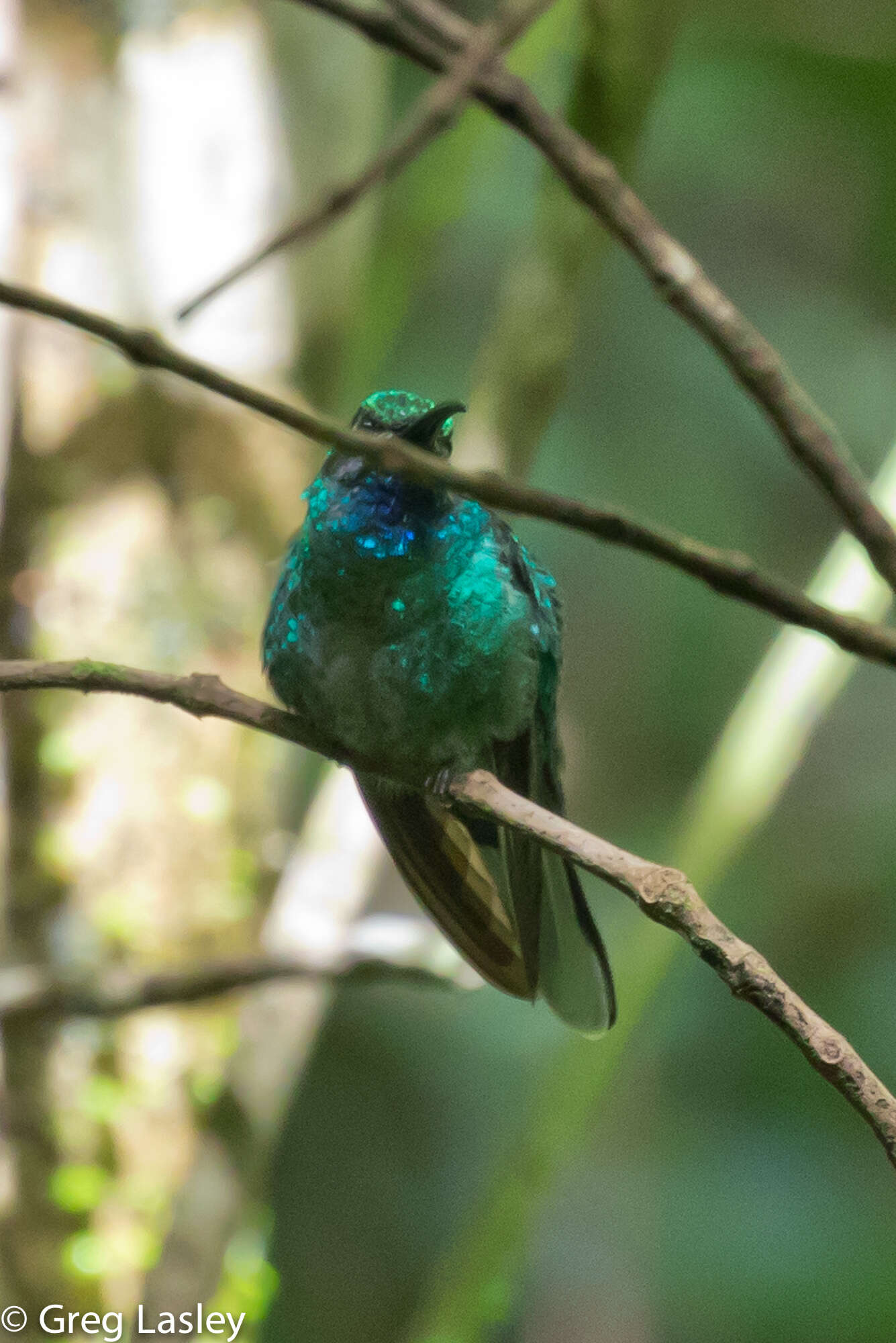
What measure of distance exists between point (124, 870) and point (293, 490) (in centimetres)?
120

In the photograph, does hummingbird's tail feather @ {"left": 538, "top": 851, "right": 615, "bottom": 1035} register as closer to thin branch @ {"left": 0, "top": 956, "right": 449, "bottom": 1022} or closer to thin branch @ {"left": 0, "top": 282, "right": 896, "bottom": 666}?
thin branch @ {"left": 0, "top": 956, "right": 449, "bottom": 1022}

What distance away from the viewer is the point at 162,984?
2859 mm

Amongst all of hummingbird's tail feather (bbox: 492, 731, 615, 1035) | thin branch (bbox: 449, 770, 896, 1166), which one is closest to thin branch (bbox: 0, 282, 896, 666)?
thin branch (bbox: 449, 770, 896, 1166)

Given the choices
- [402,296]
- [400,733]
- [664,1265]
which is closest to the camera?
[400,733]

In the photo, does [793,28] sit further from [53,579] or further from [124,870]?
[124,870]

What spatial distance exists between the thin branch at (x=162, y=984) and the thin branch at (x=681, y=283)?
1.90 meters

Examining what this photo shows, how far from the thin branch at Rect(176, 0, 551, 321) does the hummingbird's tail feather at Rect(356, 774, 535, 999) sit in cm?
118

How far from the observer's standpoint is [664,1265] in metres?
4.65

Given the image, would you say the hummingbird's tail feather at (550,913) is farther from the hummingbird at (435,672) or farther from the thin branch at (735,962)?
the thin branch at (735,962)

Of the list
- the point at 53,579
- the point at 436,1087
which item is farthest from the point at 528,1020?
the point at 53,579

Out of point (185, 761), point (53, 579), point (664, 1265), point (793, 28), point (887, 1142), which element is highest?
point (793, 28)

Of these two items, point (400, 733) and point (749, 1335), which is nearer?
point (400, 733)

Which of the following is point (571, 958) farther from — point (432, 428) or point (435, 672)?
point (432, 428)

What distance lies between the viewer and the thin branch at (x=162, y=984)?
2.78 m
